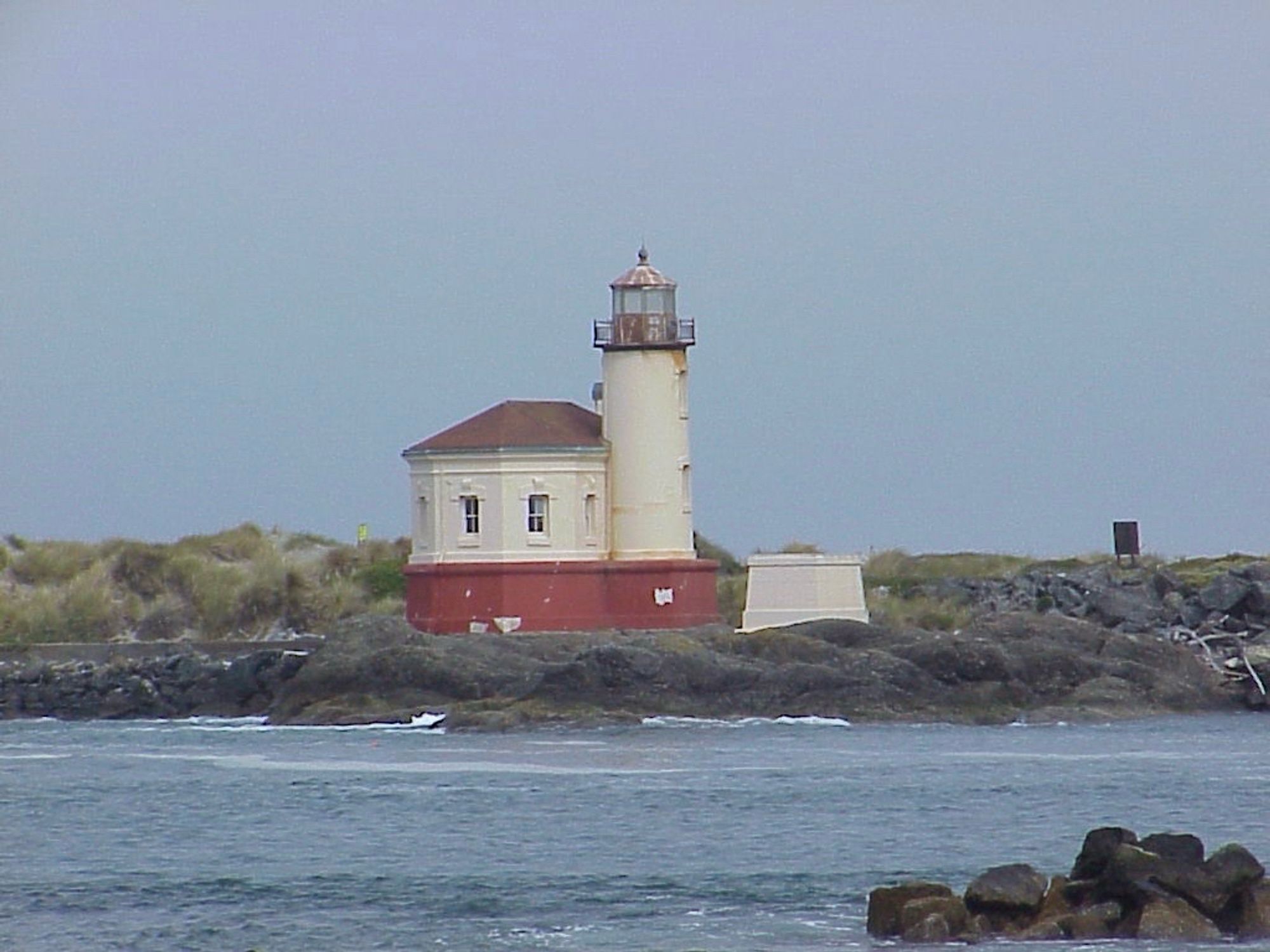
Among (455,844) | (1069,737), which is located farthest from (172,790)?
(1069,737)

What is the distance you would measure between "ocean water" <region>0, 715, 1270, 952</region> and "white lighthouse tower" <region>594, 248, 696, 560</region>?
14.4ft

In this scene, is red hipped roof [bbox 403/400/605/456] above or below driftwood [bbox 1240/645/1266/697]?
above

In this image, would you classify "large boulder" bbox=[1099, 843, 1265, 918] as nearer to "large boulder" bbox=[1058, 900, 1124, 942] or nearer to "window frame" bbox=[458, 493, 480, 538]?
"large boulder" bbox=[1058, 900, 1124, 942]

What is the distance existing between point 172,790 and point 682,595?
10069 mm

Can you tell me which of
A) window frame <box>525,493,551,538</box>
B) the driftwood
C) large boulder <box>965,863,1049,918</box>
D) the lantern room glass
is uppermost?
the lantern room glass

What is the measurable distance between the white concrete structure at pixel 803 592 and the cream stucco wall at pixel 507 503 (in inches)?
79.0

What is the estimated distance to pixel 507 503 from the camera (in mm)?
28922

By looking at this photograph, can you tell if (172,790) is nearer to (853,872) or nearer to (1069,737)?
(853,872)

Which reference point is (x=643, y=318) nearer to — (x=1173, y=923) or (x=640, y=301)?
(x=640, y=301)

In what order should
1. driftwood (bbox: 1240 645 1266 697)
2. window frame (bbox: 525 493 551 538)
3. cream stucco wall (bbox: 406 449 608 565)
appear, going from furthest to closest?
window frame (bbox: 525 493 551 538) → cream stucco wall (bbox: 406 449 608 565) → driftwood (bbox: 1240 645 1266 697)

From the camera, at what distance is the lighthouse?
2886 centimetres

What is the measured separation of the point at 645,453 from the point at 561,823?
11.8m

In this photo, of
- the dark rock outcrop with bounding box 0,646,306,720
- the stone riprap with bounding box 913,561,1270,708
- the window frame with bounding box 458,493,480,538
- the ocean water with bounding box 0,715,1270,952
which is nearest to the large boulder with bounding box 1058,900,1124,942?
the ocean water with bounding box 0,715,1270,952

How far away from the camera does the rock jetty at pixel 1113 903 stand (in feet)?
42.3
